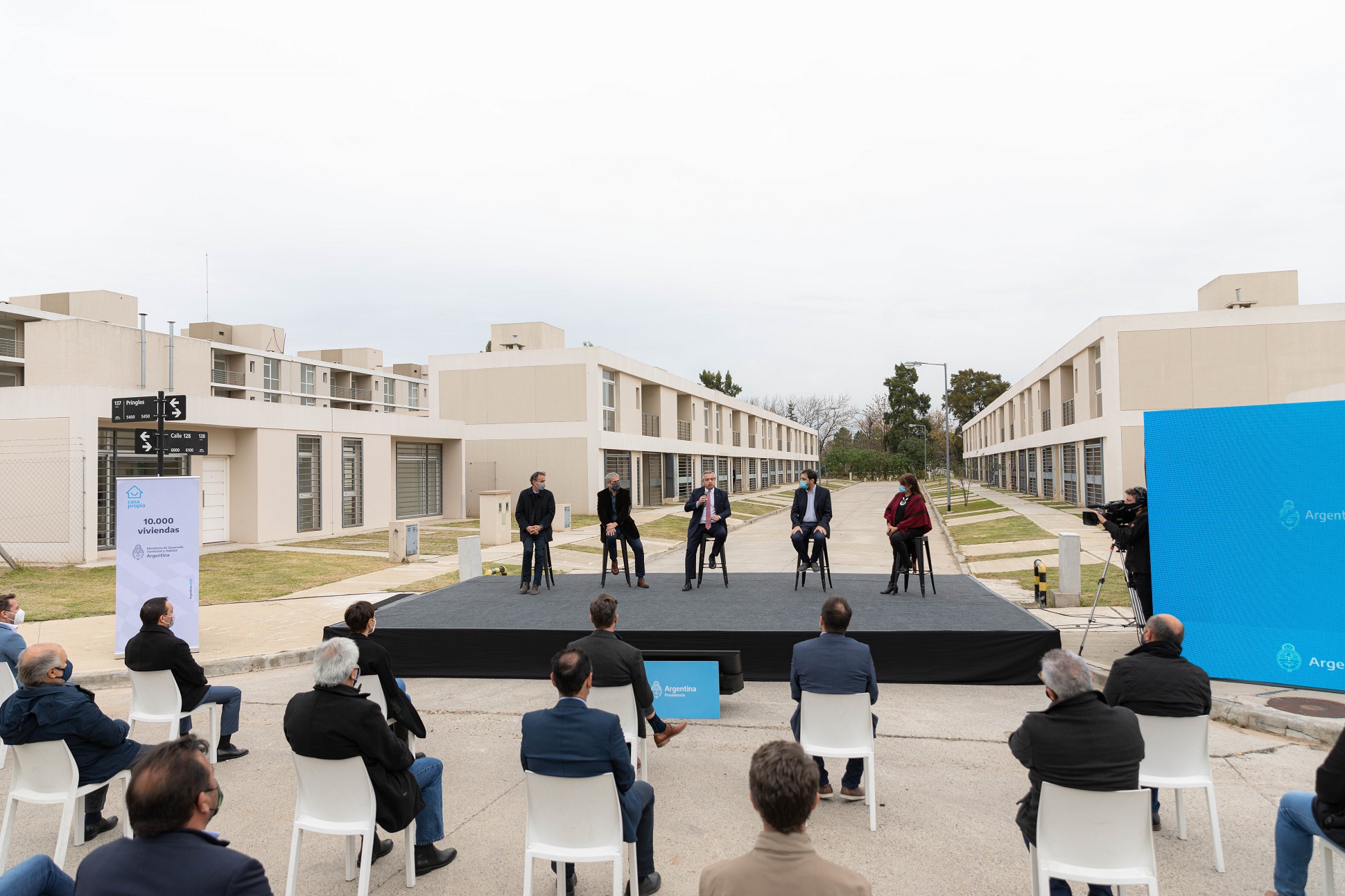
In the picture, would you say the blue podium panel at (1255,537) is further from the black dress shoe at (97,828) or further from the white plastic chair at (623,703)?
the black dress shoe at (97,828)

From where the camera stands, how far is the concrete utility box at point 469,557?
1280 cm

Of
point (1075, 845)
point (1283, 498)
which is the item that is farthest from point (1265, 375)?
point (1075, 845)

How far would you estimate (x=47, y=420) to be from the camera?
1572cm

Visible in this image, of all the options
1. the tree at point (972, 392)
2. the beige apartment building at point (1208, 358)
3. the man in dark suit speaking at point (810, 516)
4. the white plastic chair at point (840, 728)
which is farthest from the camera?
the tree at point (972, 392)

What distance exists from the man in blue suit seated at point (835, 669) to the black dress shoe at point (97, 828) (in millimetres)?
4172

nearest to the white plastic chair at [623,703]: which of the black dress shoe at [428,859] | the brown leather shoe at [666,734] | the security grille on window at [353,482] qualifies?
the brown leather shoe at [666,734]

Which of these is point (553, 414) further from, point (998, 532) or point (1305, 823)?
point (1305, 823)

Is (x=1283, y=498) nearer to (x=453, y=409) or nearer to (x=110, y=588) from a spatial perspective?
(x=110, y=588)

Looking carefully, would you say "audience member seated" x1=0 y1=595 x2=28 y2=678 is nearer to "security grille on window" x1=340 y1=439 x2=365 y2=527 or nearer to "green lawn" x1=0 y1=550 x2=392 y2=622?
"green lawn" x1=0 y1=550 x2=392 y2=622

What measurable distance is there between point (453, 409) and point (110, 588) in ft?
62.1

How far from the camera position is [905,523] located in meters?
9.79

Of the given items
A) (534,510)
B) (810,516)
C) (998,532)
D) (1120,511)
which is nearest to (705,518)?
(810,516)

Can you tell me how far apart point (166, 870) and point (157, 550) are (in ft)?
25.2

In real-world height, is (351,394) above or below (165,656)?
above
